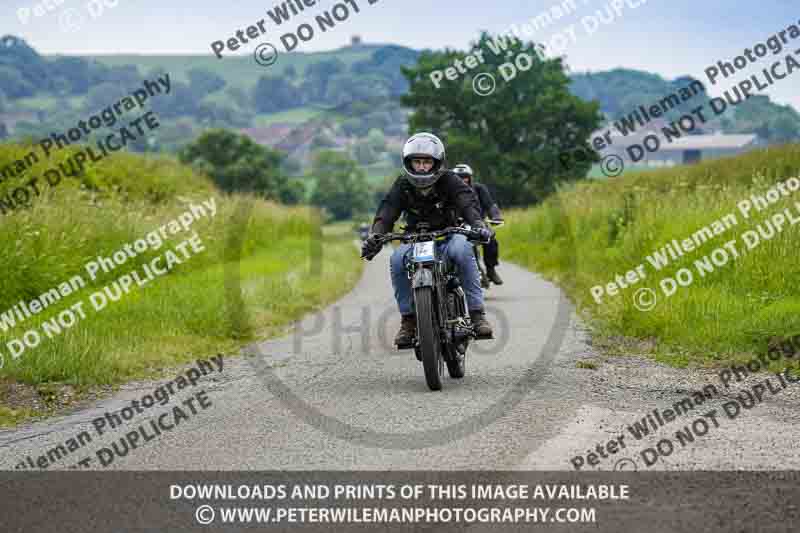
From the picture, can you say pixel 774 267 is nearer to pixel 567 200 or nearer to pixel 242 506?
pixel 242 506

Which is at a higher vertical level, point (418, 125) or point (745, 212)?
point (418, 125)

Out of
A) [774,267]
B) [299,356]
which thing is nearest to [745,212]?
[774,267]

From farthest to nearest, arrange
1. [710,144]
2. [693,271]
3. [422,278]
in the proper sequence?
[710,144] < [693,271] < [422,278]

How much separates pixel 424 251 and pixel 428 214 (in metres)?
0.83

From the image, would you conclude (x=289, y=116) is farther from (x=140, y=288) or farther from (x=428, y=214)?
(x=428, y=214)

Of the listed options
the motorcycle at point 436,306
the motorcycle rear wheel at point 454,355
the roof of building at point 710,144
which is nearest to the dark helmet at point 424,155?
the motorcycle at point 436,306

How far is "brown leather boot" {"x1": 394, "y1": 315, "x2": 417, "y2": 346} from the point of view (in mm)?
8094

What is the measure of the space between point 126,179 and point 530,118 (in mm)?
42196

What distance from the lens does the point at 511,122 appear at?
64.3 m

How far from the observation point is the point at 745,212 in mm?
13562

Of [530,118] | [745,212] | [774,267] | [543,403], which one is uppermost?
[530,118]

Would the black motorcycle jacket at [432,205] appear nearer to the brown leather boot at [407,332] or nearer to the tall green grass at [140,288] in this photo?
the brown leather boot at [407,332]


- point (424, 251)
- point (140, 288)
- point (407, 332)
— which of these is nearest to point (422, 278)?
point (424, 251)

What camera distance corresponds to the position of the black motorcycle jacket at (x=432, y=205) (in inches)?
334
